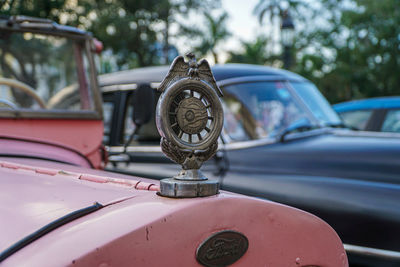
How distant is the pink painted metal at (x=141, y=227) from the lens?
0.98 meters

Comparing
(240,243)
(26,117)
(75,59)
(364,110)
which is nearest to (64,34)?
(75,59)

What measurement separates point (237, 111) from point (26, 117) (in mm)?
1704

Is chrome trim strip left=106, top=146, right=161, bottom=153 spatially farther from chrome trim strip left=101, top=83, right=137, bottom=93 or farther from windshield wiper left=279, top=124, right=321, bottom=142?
windshield wiper left=279, top=124, right=321, bottom=142

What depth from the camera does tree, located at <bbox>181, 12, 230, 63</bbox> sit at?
2708 centimetres

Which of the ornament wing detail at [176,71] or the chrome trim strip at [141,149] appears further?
the chrome trim strip at [141,149]

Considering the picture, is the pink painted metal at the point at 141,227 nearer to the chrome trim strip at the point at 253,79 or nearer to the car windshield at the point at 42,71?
the car windshield at the point at 42,71

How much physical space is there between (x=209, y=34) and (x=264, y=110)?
2666 centimetres

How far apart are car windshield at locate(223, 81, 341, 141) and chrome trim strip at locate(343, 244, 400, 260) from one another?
1.17 m

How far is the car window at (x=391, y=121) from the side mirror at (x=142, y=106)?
12.7 feet

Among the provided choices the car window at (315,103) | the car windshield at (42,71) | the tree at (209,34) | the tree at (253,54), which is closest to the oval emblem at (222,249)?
the car windshield at (42,71)

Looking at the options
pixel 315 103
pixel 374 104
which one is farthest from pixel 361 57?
pixel 315 103

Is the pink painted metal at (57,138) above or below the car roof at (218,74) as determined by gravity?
below

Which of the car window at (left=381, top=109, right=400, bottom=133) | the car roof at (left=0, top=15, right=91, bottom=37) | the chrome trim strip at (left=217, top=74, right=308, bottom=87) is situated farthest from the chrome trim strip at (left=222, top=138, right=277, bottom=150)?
the car window at (left=381, top=109, right=400, bottom=133)

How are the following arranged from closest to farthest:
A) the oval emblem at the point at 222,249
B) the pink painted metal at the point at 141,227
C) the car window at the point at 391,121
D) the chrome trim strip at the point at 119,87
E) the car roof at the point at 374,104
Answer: the pink painted metal at the point at 141,227
the oval emblem at the point at 222,249
the chrome trim strip at the point at 119,87
the car window at the point at 391,121
the car roof at the point at 374,104
